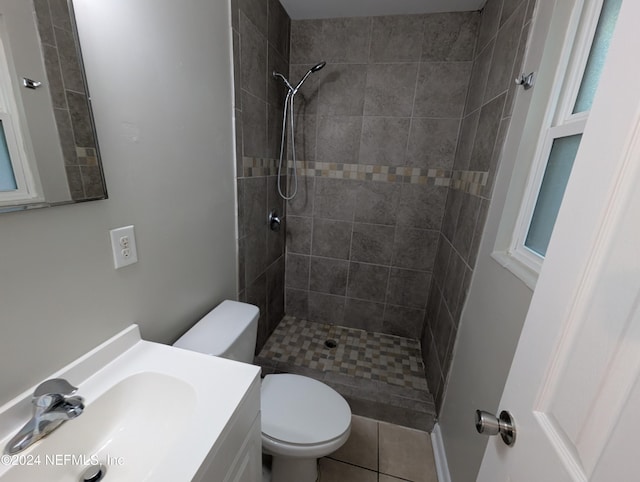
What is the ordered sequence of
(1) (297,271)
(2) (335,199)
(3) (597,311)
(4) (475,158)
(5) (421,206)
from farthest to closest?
(1) (297,271)
(2) (335,199)
(5) (421,206)
(4) (475,158)
(3) (597,311)

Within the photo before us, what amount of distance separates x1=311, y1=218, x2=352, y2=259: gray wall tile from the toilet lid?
42.2 inches

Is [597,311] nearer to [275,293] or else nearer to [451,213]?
[451,213]

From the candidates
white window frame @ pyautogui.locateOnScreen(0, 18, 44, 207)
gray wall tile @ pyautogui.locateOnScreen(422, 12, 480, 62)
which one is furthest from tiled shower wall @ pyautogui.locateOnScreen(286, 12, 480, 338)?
white window frame @ pyautogui.locateOnScreen(0, 18, 44, 207)

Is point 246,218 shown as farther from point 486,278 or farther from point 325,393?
point 486,278

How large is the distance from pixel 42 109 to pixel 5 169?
16 centimetres

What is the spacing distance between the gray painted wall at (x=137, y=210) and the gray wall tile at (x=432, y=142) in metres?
1.24

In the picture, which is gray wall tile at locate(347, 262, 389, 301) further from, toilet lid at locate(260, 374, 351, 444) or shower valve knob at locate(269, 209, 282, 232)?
toilet lid at locate(260, 374, 351, 444)

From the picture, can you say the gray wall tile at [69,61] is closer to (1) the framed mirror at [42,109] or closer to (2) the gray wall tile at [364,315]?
(1) the framed mirror at [42,109]

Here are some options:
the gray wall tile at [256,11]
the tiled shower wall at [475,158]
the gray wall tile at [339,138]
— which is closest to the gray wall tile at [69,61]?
the gray wall tile at [256,11]

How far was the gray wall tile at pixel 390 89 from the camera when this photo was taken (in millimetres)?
1791

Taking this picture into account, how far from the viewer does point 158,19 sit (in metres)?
0.86

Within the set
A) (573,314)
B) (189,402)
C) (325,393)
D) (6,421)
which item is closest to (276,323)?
(325,393)

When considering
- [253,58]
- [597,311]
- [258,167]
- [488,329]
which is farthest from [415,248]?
[597,311]

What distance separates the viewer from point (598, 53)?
0.79 meters
